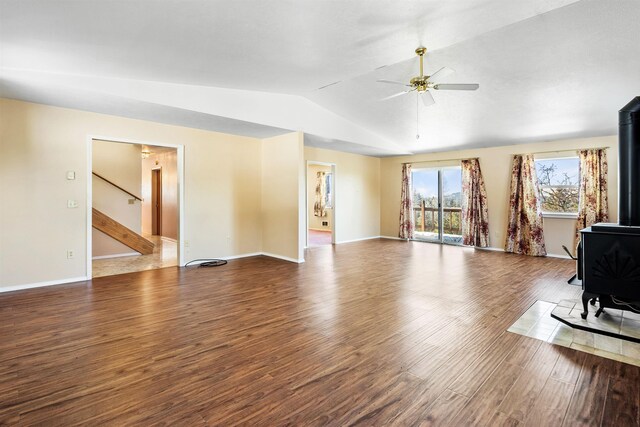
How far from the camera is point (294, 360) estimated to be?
2.33 meters

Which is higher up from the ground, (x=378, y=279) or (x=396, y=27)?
(x=396, y=27)

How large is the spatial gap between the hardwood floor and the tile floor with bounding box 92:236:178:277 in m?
0.90

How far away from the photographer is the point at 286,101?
5.42 meters

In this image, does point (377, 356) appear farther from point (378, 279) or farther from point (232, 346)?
point (378, 279)

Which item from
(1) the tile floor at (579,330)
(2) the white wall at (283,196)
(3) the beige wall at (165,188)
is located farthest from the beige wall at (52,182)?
(1) the tile floor at (579,330)

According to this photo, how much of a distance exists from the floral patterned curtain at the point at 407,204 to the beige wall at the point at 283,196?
12.1 feet

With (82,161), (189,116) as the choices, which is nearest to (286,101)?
(189,116)

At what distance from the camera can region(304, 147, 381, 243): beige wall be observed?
26.8 feet

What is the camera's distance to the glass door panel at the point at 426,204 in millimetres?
8336

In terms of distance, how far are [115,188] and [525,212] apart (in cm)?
864

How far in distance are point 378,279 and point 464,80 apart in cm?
303

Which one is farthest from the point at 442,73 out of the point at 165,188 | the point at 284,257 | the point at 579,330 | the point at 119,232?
the point at 165,188

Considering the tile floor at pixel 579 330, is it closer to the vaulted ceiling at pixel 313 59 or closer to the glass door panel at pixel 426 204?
the vaulted ceiling at pixel 313 59

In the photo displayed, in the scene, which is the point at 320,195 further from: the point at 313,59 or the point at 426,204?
the point at 313,59
